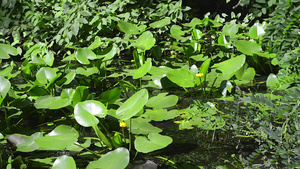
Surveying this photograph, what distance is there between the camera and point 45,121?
200 cm

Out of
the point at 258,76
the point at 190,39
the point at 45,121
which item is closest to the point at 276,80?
the point at 258,76

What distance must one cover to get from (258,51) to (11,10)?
3032 mm

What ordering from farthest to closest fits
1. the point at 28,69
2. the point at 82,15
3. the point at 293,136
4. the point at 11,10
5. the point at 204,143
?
the point at 11,10 < the point at 82,15 < the point at 28,69 < the point at 204,143 < the point at 293,136

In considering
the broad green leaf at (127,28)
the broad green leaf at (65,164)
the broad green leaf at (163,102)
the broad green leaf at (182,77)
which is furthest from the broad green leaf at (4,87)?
the broad green leaf at (127,28)

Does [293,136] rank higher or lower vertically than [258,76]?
higher

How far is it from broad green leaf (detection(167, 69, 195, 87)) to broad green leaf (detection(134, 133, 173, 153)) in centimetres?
63

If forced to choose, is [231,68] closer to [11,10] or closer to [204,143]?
[204,143]

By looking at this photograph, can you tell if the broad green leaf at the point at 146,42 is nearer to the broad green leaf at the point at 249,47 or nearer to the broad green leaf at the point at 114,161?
the broad green leaf at the point at 249,47

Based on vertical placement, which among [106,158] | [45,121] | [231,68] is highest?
[231,68]

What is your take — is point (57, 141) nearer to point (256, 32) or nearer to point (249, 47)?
point (249, 47)

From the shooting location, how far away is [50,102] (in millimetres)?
1702

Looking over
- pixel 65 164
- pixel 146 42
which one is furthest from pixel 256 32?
pixel 65 164

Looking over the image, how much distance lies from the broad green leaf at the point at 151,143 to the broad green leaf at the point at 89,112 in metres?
0.19

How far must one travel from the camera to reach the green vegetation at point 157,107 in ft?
4.26
